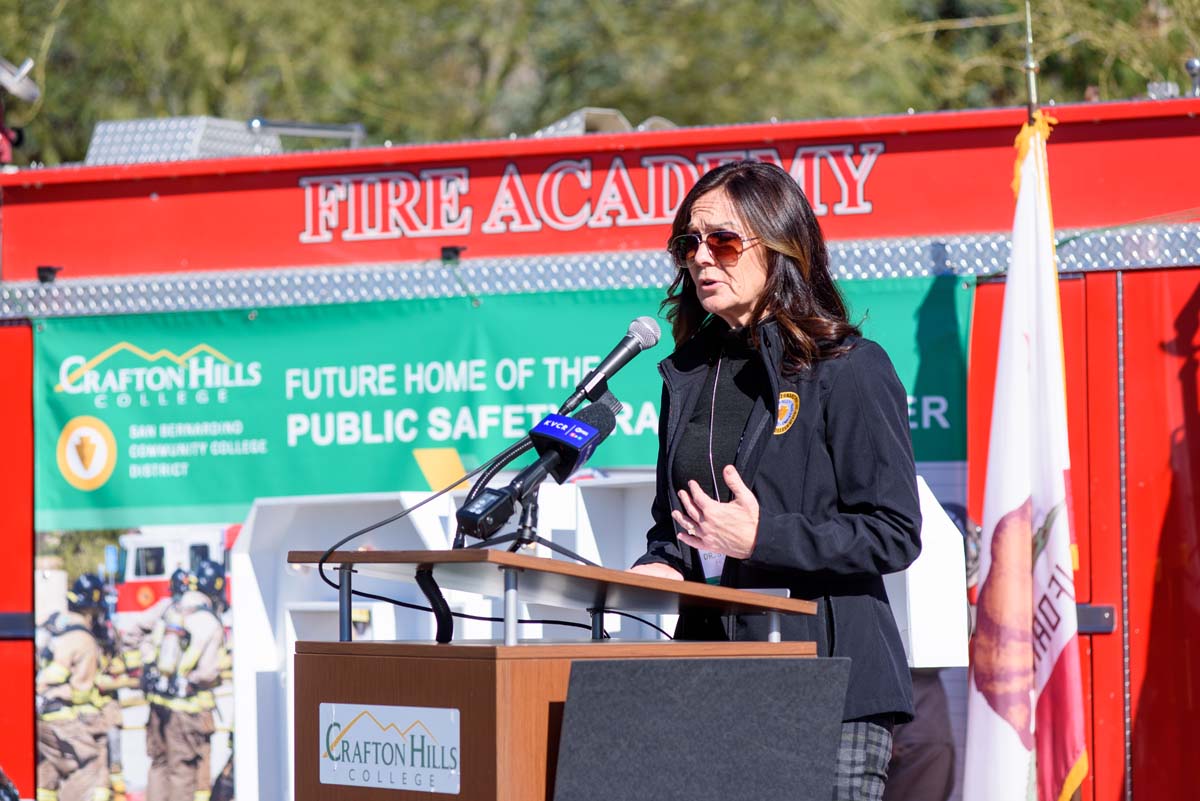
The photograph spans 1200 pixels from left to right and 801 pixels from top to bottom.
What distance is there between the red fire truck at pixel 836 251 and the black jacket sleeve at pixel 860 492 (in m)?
1.71

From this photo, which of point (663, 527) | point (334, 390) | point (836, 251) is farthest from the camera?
point (334, 390)

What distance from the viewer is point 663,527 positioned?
312 cm

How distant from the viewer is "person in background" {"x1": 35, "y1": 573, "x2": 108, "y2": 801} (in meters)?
5.00

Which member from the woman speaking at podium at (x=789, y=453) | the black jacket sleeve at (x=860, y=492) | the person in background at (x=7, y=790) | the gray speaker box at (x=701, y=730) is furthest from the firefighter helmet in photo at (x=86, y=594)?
the gray speaker box at (x=701, y=730)

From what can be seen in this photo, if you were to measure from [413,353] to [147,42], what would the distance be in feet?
24.7

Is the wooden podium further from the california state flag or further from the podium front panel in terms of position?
the california state flag

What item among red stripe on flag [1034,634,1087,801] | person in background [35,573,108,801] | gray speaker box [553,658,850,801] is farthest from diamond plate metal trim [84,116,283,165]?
gray speaker box [553,658,850,801]

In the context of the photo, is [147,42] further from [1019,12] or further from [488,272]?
[488,272]

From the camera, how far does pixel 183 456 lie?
5102 mm

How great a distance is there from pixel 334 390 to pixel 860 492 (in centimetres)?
262

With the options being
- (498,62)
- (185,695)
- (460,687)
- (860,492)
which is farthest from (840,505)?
(498,62)

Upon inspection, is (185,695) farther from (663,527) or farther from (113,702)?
(663,527)

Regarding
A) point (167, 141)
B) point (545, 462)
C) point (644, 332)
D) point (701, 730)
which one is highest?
point (167, 141)

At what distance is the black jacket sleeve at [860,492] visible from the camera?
2.62 metres
